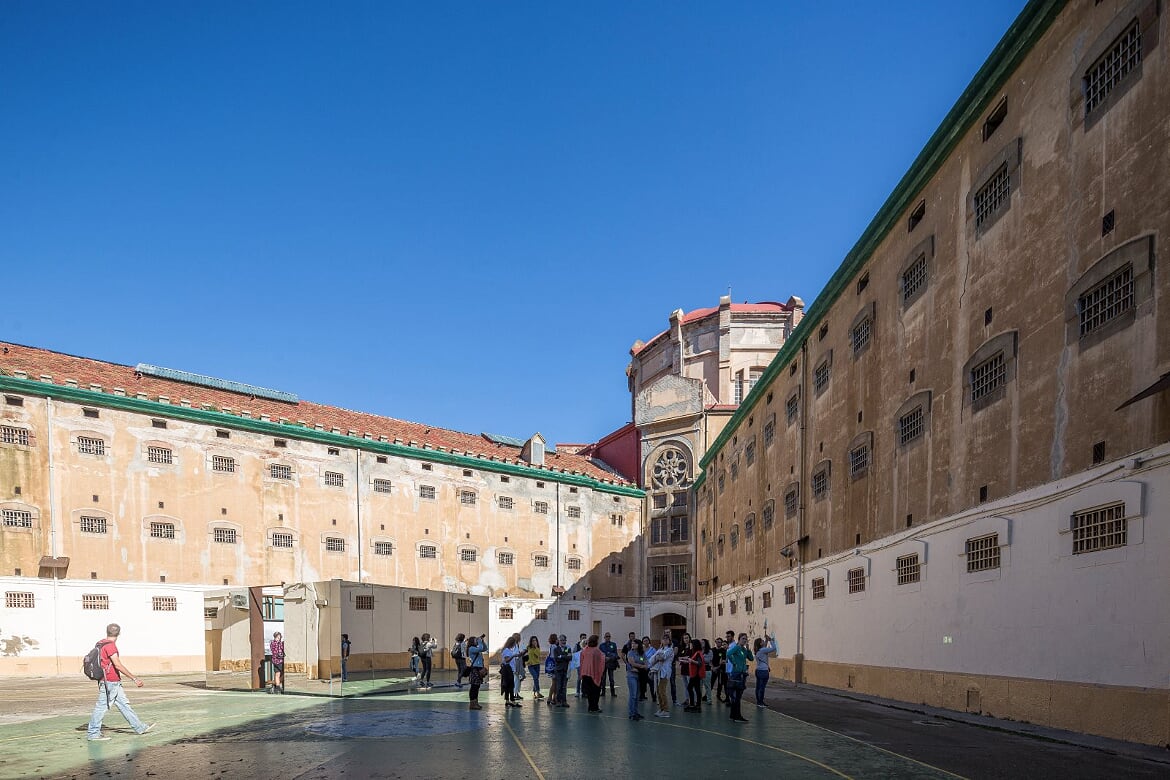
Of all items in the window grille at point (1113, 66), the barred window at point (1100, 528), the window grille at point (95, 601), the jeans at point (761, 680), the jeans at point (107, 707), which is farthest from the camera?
Answer: the window grille at point (95, 601)

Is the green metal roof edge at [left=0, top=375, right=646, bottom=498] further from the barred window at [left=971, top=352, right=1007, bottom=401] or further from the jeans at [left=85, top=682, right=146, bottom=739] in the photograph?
the barred window at [left=971, top=352, right=1007, bottom=401]

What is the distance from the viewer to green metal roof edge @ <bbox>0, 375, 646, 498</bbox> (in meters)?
35.3

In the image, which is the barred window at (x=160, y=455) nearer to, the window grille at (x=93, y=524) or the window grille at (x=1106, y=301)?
the window grille at (x=93, y=524)

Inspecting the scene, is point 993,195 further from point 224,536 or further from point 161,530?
point 161,530

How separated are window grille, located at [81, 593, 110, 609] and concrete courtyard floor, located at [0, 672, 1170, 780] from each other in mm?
16434

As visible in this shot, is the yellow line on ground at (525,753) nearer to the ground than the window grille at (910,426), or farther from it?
nearer to the ground

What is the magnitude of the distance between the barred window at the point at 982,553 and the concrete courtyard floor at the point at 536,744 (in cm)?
297

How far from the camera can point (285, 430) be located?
42.8m

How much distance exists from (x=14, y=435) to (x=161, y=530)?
7.36m

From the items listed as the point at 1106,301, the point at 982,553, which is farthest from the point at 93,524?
the point at 1106,301

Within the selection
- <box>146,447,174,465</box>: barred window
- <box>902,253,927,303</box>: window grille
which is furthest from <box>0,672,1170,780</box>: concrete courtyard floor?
<box>146,447,174,465</box>: barred window

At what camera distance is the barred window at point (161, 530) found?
37406mm

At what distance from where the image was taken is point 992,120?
1741cm

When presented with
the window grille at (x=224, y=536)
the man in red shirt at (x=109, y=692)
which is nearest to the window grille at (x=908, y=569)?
the man in red shirt at (x=109, y=692)
